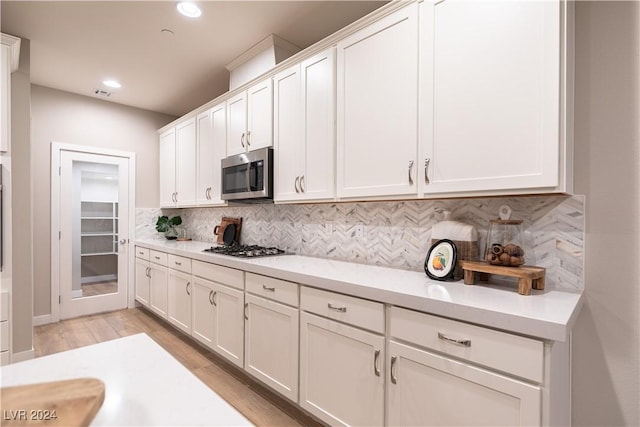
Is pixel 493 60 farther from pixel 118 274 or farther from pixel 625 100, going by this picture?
pixel 118 274

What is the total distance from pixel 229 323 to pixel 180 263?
41.9 inches

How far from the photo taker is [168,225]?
441 centimetres

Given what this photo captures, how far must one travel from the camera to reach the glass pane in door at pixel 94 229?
12.7 feet

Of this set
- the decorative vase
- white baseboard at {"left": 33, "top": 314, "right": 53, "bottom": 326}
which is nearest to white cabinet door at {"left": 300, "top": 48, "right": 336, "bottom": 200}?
the decorative vase

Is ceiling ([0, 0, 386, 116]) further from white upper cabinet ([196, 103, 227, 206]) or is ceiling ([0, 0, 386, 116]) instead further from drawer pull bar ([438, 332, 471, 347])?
drawer pull bar ([438, 332, 471, 347])

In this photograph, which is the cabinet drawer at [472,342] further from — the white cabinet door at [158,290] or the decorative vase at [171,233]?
the decorative vase at [171,233]

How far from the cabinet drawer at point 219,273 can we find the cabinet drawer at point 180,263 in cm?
11

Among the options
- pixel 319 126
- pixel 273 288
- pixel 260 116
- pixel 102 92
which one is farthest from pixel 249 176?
pixel 102 92

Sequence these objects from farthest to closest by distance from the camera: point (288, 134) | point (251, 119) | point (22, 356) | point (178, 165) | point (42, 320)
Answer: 1. point (178, 165)
2. point (42, 320)
3. point (251, 119)
4. point (22, 356)
5. point (288, 134)

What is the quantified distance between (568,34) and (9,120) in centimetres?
359

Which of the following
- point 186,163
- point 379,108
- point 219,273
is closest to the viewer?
point 379,108

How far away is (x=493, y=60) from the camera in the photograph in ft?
4.68

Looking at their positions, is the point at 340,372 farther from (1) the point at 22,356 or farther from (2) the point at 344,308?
(1) the point at 22,356

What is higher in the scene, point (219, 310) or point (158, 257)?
point (158, 257)
